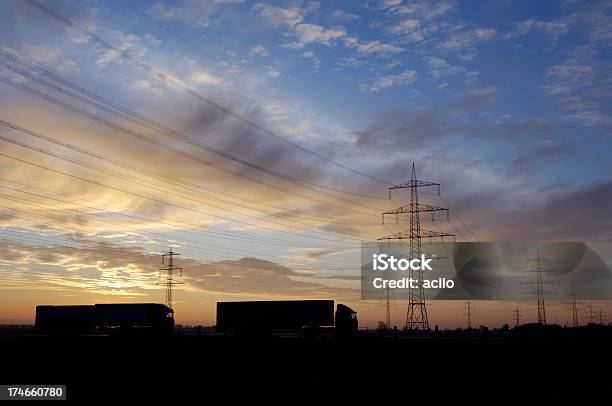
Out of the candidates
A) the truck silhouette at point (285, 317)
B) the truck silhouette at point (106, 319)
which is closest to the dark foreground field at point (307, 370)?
the truck silhouette at point (285, 317)

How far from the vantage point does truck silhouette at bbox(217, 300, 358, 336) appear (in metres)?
74.8

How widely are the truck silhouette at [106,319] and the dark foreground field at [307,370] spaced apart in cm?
3074

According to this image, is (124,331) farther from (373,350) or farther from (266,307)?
(373,350)

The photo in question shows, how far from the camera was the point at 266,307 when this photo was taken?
7850 cm

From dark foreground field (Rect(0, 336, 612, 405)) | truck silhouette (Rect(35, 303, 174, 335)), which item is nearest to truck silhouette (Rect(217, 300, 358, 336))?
truck silhouette (Rect(35, 303, 174, 335))

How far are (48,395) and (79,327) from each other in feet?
206

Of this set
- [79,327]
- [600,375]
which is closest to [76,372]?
[600,375]

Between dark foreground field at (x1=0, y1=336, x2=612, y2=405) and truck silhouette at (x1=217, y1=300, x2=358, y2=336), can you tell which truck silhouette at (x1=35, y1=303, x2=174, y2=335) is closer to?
truck silhouette at (x1=217, y1=300, x2=358, y2=336)

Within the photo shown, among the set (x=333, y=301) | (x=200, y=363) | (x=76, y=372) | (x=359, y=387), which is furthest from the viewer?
(x=333, y=301)

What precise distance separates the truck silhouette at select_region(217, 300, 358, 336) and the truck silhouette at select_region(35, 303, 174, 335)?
9.39 metres

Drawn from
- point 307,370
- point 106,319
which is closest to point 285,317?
point 106,319

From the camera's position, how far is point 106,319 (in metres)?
84.0

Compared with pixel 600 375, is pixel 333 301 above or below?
above

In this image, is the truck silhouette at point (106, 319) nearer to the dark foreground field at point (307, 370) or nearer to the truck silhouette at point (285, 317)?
the truck silhouette at point (285, 317)
